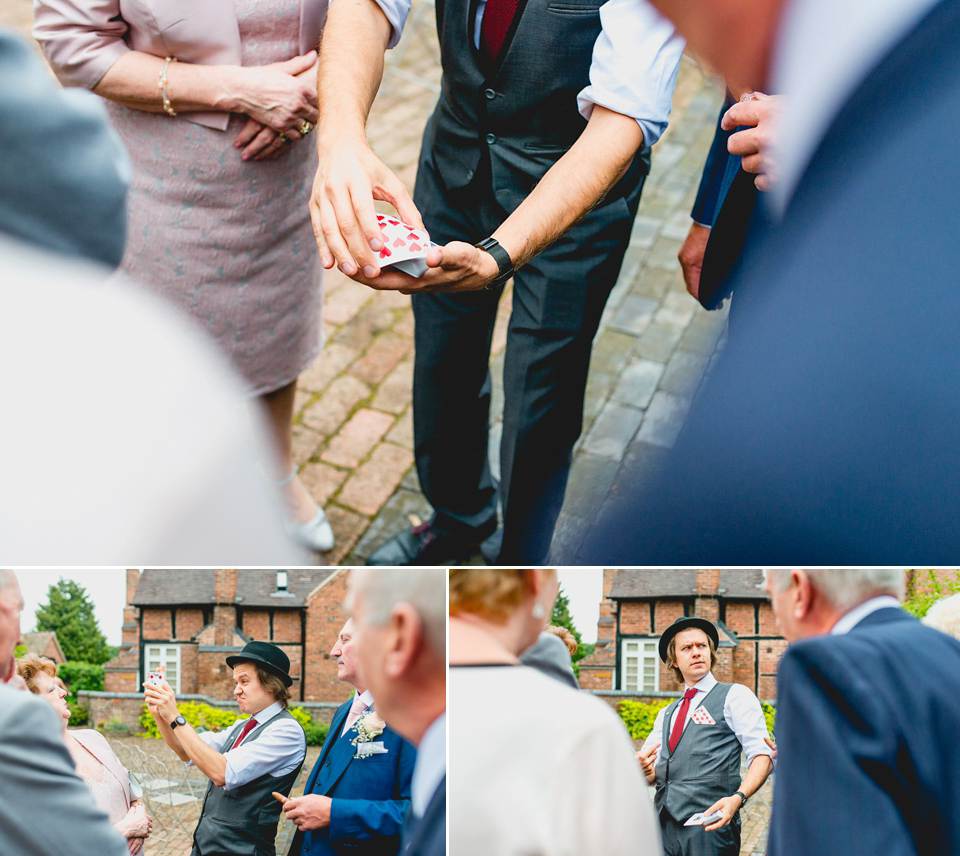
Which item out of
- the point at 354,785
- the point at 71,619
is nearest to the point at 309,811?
the point at 354,785

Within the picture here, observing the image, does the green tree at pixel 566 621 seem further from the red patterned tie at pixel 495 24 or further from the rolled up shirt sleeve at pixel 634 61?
the red patterned tie at pixel 495 24

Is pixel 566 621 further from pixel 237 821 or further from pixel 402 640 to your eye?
pixel 237 821

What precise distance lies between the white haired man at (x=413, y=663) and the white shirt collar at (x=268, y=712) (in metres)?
0.14

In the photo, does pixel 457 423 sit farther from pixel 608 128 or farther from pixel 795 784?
pixel 795 784

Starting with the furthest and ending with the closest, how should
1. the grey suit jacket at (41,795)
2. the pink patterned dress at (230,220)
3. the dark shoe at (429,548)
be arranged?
the dark shoe at (429,548) → the pink patterned dress at (230,220) → the grey suit jacket at (41,795)

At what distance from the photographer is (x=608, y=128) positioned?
61.4 inches

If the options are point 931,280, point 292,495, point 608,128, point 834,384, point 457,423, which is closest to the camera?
point 931,280

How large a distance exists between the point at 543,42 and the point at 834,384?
77 centimetres

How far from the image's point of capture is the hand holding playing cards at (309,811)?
1.27 meters

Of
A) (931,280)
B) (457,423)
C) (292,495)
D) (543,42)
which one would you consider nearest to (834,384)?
(931,280)

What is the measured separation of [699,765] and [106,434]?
0.90 m

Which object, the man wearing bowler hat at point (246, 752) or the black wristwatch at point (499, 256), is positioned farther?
the black wristwatch at point (499, 256)

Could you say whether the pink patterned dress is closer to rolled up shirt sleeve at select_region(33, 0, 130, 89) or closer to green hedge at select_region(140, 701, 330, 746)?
rolled up shirt sleeve at select_region(33, 0, 130, 89)

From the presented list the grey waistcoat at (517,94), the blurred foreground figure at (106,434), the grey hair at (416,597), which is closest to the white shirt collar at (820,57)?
the grey waistcoat at (517,94)
